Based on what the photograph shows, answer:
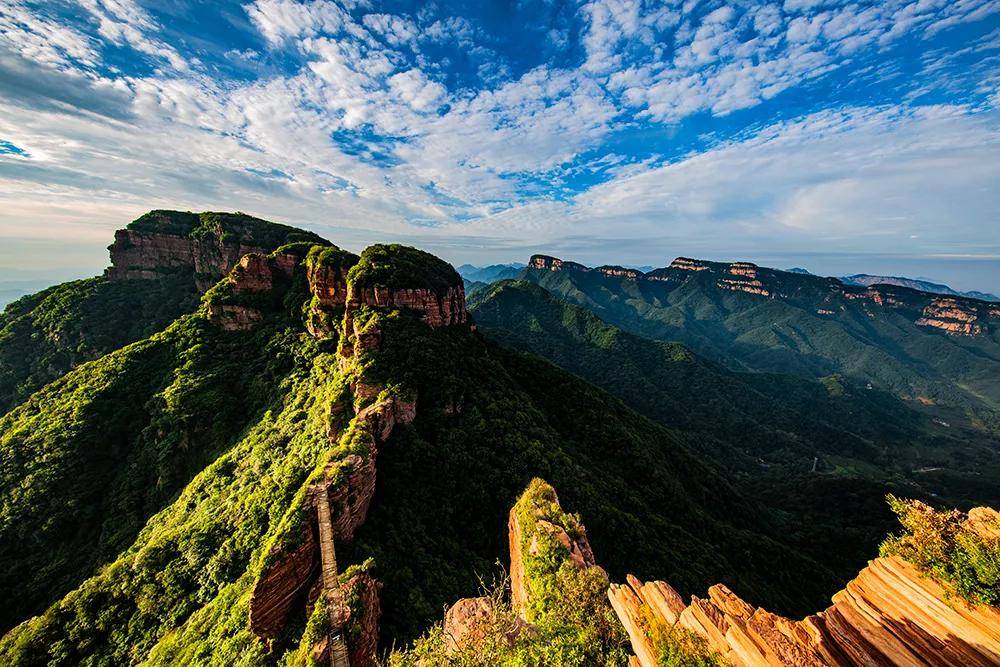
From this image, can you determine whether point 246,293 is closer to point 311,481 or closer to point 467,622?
point 311,481

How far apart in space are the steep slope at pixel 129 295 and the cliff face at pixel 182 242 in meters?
0.24

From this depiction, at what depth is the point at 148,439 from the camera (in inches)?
2090

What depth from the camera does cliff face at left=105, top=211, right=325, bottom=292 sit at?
343 ft

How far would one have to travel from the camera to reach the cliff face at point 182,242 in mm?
104438

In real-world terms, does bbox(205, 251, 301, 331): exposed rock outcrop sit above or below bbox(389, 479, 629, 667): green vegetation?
above

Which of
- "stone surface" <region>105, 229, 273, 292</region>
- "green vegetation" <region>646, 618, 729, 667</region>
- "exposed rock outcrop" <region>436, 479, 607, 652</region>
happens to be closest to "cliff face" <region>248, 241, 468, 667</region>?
"exposed rock outcrop" <region>436, 479, 607, 652</region>

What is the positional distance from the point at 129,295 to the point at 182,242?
69.8 feet

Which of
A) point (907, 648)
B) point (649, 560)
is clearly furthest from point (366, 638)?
point (649, 560)

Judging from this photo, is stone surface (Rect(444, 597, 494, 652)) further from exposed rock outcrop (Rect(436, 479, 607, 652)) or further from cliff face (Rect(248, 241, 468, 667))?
cliff face (Rect(248, 241, 468, 667))

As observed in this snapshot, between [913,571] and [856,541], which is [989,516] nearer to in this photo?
[913,571]

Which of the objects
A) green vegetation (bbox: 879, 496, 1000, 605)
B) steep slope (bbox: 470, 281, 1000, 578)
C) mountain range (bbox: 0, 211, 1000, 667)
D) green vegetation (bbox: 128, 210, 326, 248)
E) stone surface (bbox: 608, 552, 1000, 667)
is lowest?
steep slope (bbox: 470, 281, 1000, 578)

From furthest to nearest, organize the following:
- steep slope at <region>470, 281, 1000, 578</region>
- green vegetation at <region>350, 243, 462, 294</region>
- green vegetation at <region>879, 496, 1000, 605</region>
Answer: steep slope at <region>470, 281, 1000, 578</region>
green vegetation at <region>350, 243, 462, 294</region>
green vegetation at <region>879, 496, 1000, 605</region>

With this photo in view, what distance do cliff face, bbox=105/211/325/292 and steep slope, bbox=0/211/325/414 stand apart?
24 centimetres

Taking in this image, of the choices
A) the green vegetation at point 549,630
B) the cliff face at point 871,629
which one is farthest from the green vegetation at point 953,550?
the green vegetation at point 549,630
